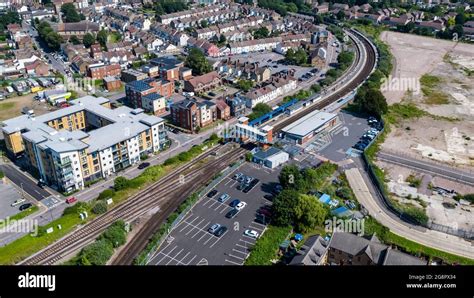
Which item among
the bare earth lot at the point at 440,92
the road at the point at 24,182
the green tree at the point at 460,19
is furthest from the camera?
the green tree at the point at 460,19

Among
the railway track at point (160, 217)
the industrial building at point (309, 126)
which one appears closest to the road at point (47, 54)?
the railway track at point (160, 217)

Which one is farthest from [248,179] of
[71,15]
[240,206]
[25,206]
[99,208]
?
[71,15]

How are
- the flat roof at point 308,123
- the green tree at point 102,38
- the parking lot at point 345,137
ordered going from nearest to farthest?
the parking lot at point 345,137 → the flat roof at point 308,123 → the green tree at point 102,38

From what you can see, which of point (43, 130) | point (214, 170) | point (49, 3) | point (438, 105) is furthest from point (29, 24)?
point (438, 105)

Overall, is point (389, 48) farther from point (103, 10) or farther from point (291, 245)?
point (103, 10)

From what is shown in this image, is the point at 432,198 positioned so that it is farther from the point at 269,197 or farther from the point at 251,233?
the point at 251,233

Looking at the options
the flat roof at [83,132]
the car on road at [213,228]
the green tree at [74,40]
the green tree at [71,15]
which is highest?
the green tree at [71,15]

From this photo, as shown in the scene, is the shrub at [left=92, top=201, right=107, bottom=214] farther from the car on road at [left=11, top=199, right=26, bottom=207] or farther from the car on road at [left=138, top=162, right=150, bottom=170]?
the car on road at [left=138, top=162, right=150, bottom=170]

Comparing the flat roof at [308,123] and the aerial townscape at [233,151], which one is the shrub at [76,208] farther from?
the flat roof at [308,123]
